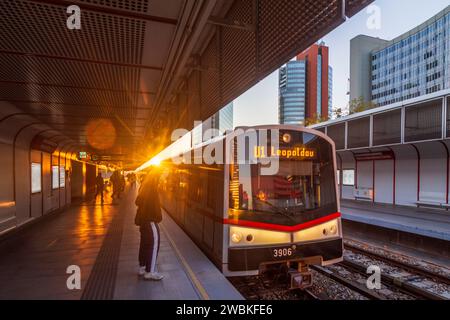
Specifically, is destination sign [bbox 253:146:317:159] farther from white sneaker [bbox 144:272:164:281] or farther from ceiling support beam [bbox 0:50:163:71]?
white sneaker [bbox 144:272:164:281]

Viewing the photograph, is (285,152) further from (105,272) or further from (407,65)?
(407,65)

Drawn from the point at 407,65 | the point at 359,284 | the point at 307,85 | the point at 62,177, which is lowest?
the point at 359,284

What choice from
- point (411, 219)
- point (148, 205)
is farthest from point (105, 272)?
point (411, 219)

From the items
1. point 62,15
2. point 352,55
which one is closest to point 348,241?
point 62,15

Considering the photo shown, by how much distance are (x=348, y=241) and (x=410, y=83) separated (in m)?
90.9

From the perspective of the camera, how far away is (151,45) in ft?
12.1

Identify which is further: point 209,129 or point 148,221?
point 209,129

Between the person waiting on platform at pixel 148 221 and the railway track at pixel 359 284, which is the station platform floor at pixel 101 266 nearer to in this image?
the person waiting on platform at pixel 148 221

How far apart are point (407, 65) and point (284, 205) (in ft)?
318

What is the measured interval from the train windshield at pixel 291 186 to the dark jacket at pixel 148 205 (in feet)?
3.86

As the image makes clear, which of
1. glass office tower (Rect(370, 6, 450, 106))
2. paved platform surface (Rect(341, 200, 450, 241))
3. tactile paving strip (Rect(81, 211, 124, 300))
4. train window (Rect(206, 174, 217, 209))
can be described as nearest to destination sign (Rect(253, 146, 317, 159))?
train window (Rect(206, 174, 217, 209))

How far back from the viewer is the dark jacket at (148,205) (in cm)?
442

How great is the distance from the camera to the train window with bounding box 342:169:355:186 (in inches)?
697
